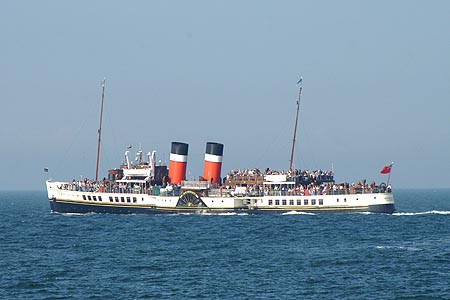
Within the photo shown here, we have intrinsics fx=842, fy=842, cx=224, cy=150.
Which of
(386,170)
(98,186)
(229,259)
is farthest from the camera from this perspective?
(98,186)

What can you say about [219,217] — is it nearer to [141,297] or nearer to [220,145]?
[220,145]

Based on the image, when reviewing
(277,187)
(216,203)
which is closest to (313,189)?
(277,187)

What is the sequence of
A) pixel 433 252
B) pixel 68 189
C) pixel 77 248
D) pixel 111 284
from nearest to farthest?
pixel 111 284
pixel 433 252
pixel 77 248
pixel 68 189

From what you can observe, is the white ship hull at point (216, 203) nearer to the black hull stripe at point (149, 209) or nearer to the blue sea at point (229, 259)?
the black hull stripe at point (149, 209)

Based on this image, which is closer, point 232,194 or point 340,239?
point 340,239

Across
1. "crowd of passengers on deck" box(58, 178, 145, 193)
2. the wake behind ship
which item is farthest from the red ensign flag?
"crowd of passengers on deck" box(58, 178, 145, 193)

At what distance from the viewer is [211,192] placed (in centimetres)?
10162

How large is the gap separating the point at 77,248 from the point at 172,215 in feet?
107

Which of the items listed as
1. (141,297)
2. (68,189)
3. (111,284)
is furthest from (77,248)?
(68,189)

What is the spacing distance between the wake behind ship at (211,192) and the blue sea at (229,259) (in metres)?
3.59

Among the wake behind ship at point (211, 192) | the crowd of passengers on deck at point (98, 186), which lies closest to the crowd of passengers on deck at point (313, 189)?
the wake behind ship at point (211, 192)

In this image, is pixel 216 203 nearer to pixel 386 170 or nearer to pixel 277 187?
pixel 277 187

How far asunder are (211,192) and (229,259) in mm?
40121

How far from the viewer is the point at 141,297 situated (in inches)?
1845
